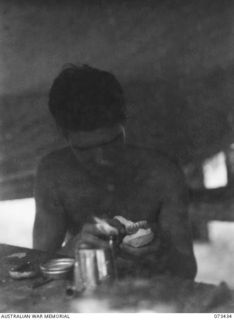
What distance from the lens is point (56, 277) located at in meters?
0.90

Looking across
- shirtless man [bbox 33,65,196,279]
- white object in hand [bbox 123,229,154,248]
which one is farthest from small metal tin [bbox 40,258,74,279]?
shirtless man [bbox 33,65,196,279]

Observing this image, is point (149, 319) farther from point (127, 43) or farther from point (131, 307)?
point (127, 43)

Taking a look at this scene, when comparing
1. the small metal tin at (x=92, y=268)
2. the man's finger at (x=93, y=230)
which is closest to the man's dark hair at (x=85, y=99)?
the man's finger at (x=93, y=230)

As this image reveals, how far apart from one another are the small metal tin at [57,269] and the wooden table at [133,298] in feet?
0.05

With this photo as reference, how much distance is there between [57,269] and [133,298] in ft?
0.61

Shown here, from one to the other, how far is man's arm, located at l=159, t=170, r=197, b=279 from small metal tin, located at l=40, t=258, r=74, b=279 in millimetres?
304

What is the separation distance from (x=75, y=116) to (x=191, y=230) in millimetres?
459

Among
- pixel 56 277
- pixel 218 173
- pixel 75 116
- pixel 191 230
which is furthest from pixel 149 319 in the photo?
pixel 75 116

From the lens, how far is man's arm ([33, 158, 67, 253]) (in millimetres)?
1240

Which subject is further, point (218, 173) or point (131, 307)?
point (218, 173)

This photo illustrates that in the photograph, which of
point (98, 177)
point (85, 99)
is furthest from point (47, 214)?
point (85, 99)

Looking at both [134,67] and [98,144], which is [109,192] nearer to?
[98,144]

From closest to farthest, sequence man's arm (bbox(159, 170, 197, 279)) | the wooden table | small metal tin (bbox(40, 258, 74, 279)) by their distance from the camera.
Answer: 1. the wooden table
2. small metal tin (bbox(40, 258, 74, 279))
3. man's arm (bbox(159, 170, 197, 279))

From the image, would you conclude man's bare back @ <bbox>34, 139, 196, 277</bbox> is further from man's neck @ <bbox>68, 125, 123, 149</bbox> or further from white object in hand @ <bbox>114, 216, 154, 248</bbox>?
white object in hand @ <bbox>114, 216, 154, 248</bbox>
